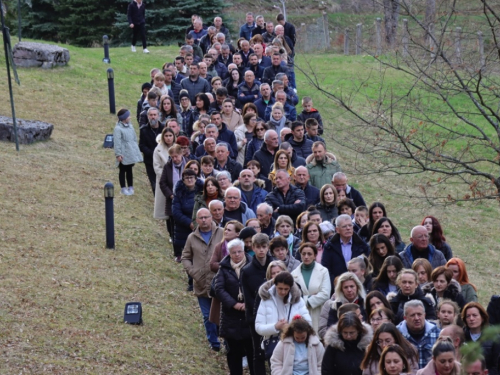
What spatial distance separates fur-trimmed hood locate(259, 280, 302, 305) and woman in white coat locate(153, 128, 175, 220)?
5.88 m

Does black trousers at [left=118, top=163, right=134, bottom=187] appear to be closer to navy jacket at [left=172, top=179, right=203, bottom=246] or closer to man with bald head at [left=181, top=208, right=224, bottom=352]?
navy jacket at [left=172, top=179, right=203, bottom=246]

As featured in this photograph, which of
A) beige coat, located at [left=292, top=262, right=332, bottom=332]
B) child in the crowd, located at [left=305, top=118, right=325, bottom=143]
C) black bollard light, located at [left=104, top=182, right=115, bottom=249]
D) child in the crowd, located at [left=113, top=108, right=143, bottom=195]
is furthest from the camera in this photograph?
child in the crowd, located at [left=113, top=108, right=143, bottom=195]

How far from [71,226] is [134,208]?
2031mm

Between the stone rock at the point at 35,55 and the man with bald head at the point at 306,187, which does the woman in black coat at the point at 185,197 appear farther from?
the stone rock at the point at 35,55

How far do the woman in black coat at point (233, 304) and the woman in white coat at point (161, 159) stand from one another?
15.2 ft

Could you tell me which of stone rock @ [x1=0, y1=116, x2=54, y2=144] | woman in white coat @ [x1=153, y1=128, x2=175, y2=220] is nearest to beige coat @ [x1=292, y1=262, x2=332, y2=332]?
woman in white coat @ [x1=153, y1=128, x2=175, y2=220]

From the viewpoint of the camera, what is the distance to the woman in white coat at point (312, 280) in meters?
10.3

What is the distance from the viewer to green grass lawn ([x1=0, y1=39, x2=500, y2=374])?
1073 centimetres

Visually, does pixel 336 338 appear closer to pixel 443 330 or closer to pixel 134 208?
pixel 443 330

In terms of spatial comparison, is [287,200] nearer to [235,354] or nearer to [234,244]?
[234,244]

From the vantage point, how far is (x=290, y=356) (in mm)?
8766

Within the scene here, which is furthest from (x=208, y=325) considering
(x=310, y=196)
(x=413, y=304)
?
(x=413, y=304)

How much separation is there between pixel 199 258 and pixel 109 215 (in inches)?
118

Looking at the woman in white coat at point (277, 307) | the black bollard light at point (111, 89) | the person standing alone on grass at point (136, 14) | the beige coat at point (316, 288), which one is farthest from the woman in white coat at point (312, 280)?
the person standing alone on grass at point (136, 14)
